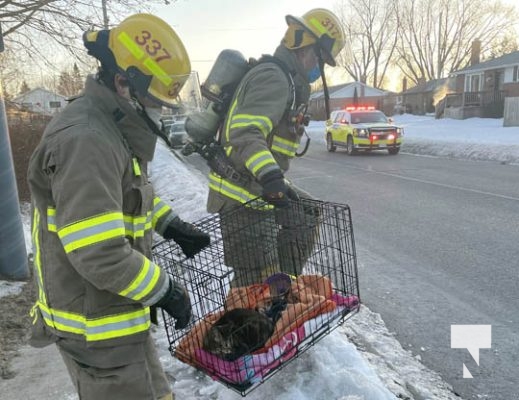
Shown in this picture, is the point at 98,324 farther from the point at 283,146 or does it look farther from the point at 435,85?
A: the point at 435,85

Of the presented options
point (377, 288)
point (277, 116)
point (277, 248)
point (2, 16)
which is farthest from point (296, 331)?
point (2, 16)

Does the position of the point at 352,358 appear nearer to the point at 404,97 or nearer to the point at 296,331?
the point at 296,331

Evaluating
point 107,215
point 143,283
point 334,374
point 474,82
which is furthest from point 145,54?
point 474,82

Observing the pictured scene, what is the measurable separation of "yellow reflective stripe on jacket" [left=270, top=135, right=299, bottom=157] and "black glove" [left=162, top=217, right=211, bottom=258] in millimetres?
975

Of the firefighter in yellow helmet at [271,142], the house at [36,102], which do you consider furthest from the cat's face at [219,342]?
the house at [36,102]

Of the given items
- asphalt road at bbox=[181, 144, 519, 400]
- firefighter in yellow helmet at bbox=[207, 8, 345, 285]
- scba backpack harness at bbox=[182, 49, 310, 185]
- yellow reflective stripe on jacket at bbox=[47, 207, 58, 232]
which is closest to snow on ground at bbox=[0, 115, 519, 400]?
asphalt road at bbox=[181, 144, 519, 400]

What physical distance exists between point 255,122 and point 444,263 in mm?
3510

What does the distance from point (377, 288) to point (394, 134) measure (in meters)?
14.2

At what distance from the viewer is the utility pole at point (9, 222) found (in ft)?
16.0

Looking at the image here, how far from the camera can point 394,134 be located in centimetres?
1828

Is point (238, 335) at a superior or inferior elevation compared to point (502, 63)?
inferior

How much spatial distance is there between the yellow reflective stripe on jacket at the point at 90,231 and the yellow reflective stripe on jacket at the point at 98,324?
330 millimetres

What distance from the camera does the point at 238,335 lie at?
8.68ft

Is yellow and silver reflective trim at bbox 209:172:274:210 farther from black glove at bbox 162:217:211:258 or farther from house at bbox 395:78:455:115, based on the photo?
house at bbox 395:78:455:115
